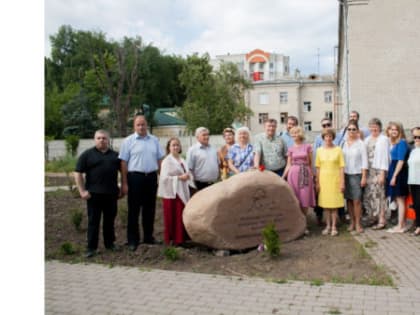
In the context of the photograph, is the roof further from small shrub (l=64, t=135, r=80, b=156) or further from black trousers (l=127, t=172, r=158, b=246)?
black trousers (l=127, t=172, r=158, b=246)

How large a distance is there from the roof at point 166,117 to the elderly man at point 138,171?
45858mm

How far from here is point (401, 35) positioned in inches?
762

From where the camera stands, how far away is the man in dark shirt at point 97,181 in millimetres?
6039

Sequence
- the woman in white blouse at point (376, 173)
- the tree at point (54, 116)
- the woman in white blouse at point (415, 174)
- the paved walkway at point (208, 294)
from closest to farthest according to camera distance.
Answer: the paved walkway at point (208, 294) → the woman in white blouse at point (415, 174) → the woman in white blouse at point (376, 173) → the tree at point (54, 116)

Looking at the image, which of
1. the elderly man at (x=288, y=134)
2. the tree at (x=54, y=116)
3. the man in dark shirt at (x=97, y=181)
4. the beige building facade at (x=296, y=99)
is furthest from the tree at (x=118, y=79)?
the man in dark shirt at (x=97, y=181)

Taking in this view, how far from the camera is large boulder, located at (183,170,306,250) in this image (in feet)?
20.1

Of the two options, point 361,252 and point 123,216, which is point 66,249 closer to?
point 123,216

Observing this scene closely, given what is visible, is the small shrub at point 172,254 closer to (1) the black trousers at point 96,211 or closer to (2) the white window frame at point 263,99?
(1) the black trousers at point 96,211

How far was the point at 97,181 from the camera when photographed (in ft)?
19.9

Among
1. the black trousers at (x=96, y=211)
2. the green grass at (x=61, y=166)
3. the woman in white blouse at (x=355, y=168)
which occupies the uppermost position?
the woman in white blouse at (x=355, y=168)

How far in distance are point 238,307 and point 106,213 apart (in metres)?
2.81

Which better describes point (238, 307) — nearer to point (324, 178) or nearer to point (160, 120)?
point (324, 178)

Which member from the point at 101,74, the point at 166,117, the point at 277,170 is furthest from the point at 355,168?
the point at 166,117
